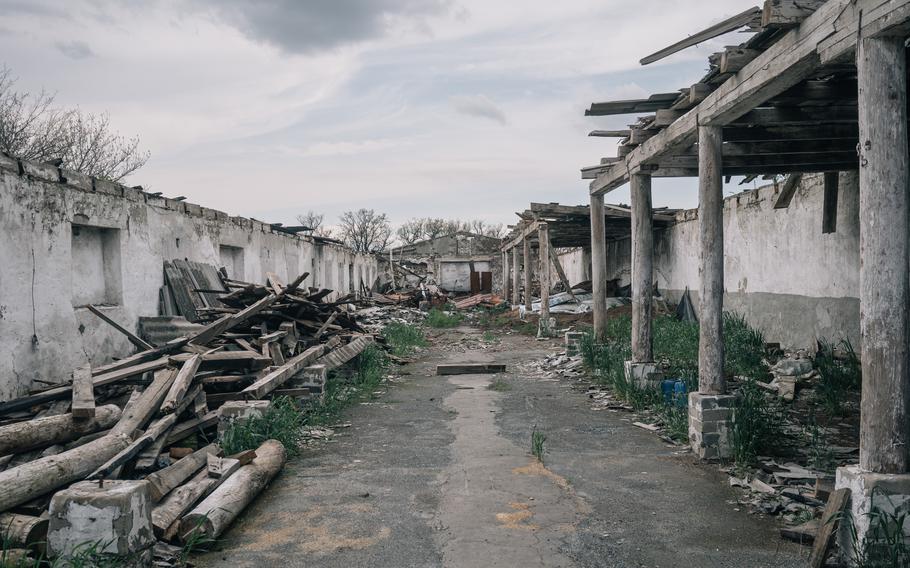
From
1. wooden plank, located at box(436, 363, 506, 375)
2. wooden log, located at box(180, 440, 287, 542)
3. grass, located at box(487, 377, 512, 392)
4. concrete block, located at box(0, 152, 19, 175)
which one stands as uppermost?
concrete block, located at box(0, 152, 19, 175)

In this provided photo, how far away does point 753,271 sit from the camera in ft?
39.7

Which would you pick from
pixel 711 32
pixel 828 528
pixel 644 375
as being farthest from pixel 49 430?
pixel 644 375

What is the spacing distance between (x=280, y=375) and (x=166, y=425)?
6.45 ft

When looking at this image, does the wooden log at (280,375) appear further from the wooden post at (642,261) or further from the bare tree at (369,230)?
the bare tree at (369,230)

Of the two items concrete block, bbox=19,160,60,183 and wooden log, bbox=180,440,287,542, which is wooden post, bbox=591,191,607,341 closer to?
wooden log, bbox=180,440,287,542

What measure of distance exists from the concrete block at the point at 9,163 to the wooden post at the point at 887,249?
7582 millimetres

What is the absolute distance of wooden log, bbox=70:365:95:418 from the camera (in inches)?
214

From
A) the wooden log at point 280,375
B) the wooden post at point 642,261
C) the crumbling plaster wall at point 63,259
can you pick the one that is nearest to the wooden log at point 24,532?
the wooden log at point 280,375

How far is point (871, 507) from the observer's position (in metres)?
3.62

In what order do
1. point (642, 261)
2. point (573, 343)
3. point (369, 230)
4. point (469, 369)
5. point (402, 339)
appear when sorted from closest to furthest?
point (642, 261), point (469, 369), point (573, 343), point (402, 339), point (369, 230)

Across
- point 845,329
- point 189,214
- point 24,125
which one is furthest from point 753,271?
point 24,125

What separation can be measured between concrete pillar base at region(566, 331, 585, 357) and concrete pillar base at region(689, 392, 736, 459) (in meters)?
6.09

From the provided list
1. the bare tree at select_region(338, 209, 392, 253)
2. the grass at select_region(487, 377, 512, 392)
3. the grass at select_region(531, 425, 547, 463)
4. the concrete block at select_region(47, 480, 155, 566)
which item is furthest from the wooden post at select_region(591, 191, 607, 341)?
the bare tree at select_region(338, 209, 392, 253)

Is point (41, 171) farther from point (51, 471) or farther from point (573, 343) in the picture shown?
point (573, 343)
